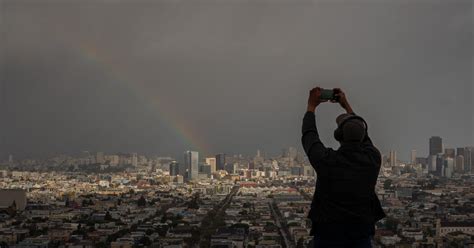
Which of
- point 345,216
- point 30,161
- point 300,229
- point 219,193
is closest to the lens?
point 345,216

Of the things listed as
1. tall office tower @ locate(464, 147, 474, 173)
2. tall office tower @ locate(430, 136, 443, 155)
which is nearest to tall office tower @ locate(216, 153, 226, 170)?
tall office tower @ locate(430, 136, 443, 155)

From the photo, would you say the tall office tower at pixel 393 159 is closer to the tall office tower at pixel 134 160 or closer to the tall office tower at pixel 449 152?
the tall office tower at pixel 449 152

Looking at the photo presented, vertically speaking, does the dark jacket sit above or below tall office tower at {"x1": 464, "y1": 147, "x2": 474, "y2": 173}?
above

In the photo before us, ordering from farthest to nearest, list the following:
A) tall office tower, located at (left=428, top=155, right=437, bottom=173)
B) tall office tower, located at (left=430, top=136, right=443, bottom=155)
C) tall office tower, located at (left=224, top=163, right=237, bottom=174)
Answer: tall office tower, located at (left=224, top=163, right=237, bottom=174), tall office tower, located at (left=428, top=155, right=437, bottom=173), tall office tower, located at (left=430, top=136, right=443, bottom=155)

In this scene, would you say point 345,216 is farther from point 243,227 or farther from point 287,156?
point 287,156

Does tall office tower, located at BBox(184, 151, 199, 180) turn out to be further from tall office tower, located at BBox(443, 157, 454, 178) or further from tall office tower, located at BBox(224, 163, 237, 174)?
tall office tower, located at BBox(443, 157, 454, 178)

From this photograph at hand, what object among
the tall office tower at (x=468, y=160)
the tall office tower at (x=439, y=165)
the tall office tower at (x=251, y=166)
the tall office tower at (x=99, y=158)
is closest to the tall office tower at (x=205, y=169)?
the tall office tower at (x=251, y=166)

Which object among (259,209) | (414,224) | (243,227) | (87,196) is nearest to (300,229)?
(243,227)
